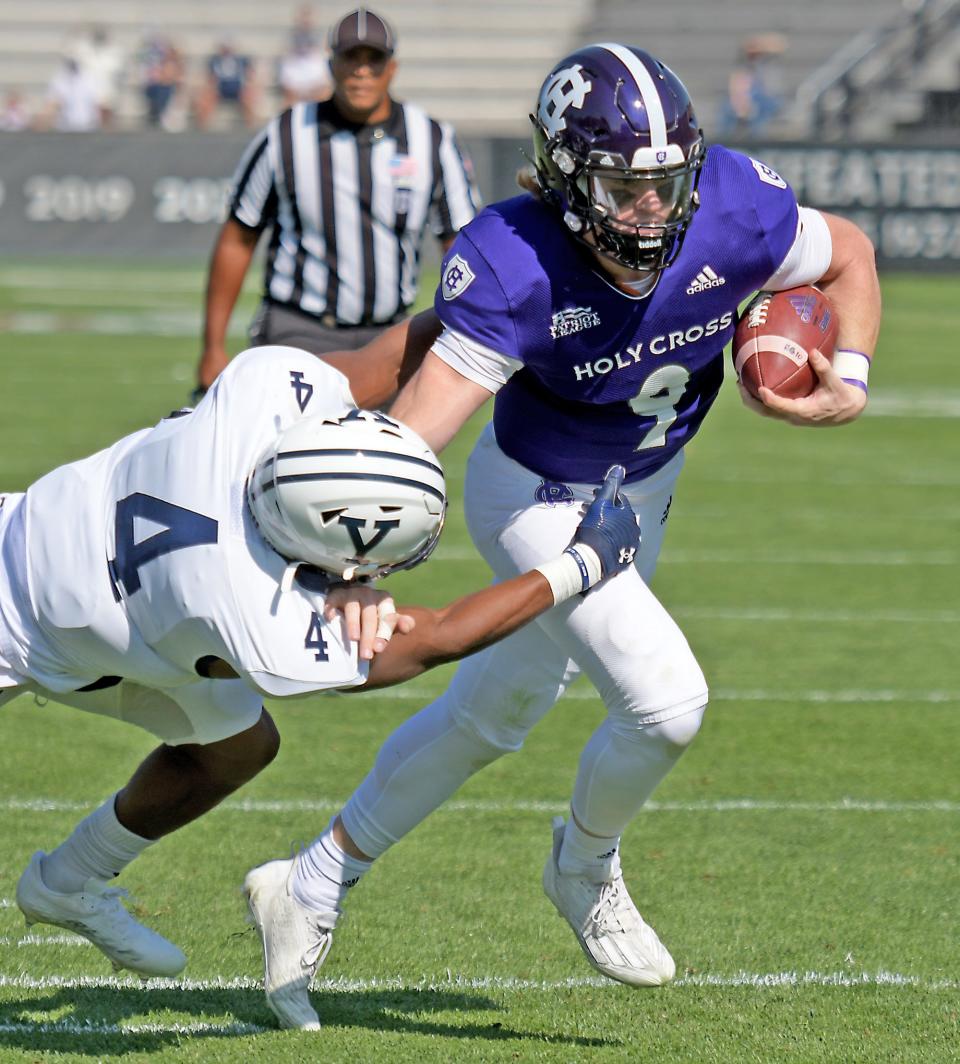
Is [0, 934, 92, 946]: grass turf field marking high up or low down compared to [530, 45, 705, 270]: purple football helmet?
down

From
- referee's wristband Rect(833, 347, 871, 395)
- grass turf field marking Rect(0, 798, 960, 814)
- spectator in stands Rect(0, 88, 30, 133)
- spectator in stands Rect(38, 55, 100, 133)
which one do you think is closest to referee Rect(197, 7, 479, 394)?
grass turf field marking Rect(0, 798, 960, 814)

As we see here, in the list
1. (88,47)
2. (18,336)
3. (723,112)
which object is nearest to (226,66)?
(88,47)

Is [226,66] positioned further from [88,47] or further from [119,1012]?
[119,1012]

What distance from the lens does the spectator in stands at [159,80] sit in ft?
78.8

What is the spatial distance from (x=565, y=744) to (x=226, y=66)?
2021 cm

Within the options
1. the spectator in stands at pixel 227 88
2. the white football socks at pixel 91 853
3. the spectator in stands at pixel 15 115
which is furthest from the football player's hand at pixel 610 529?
the spectator in stands at pixel 15 115

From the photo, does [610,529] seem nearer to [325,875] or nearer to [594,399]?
[594,399]

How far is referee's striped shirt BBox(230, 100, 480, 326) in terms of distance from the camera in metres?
6.95

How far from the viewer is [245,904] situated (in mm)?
4059

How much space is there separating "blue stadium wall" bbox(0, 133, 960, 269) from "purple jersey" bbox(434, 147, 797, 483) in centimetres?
1508

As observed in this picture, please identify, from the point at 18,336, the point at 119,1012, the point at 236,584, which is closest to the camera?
the point at 236,584

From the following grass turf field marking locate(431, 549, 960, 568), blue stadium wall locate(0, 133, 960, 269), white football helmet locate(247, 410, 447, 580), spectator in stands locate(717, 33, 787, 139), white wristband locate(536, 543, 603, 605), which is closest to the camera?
white football helmet locate(247, 410, 447, 580)

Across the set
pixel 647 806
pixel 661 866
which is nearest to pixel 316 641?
pixel 661 866

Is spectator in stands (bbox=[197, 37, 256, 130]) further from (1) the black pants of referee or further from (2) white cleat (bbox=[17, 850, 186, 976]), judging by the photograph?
(2) white cleat (bbox=[17, 850, 186, 976])
